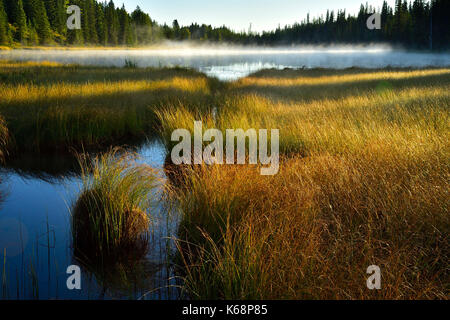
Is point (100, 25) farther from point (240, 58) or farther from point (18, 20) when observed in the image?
point (240, 58)

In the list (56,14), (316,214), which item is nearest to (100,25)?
(56,14)

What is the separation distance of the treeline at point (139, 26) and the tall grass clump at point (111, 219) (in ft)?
184

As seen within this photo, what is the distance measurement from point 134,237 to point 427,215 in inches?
125

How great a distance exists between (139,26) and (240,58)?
3077cm

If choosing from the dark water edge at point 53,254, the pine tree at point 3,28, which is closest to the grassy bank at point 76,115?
the dark water edge at point 53,254

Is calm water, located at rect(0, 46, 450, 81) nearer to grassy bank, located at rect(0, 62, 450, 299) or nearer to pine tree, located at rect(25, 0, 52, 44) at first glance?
pine tree, located at rect(25, 0, 52, 44)

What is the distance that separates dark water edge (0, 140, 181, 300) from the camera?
10.8ft

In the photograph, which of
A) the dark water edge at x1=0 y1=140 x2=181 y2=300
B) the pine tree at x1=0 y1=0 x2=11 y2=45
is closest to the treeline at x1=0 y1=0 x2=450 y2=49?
the pine tree at x1=0 y1=0 x2=11 y2=45

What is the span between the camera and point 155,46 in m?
103

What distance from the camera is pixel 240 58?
344 feet

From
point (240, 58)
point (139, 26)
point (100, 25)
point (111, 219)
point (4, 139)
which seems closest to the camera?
point (111, 219)

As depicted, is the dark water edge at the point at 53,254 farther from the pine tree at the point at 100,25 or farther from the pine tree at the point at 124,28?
the pine tree at the point at 124,28

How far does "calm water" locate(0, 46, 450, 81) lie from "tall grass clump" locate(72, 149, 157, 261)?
85.3 feet
